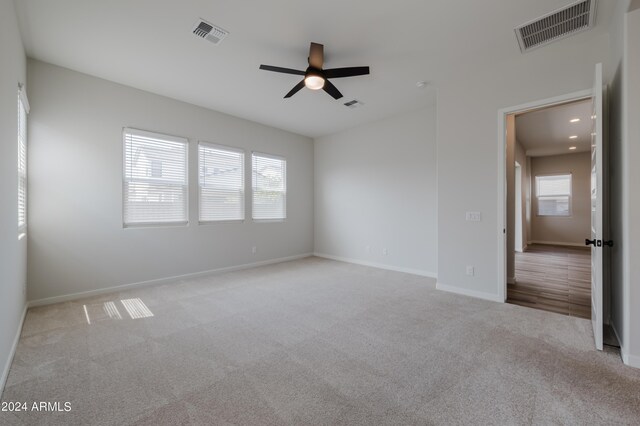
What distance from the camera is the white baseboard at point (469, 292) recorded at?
142 inches

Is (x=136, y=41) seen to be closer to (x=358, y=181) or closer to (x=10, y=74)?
(x=10, y=74)

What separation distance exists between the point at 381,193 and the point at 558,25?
3.45m

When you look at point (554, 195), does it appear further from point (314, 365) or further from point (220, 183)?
→ point (314, 365)

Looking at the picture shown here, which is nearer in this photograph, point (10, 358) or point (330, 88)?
point (10, 358)

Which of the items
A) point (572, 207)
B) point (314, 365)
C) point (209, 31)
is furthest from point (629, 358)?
point (572, 207)

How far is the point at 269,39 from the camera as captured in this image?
2.97m

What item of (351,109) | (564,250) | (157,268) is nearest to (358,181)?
→ (351,109)

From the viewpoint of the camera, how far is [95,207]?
3.79m

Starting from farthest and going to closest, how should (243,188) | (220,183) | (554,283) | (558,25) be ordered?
(243,188)
(220,183)
(554,283)
(558,25)

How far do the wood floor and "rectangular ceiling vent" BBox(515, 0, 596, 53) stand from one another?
3096mm

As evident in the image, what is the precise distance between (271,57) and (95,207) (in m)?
3.15

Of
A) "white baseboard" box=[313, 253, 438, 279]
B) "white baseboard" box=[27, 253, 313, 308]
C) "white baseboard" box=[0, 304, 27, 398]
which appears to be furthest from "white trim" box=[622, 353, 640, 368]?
"white baseboard" box=[27, 253, 313, 308]

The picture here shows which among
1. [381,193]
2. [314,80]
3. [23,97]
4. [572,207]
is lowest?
[572,207]

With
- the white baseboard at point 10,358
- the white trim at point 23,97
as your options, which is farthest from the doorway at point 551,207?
the white trim at point 23,97
